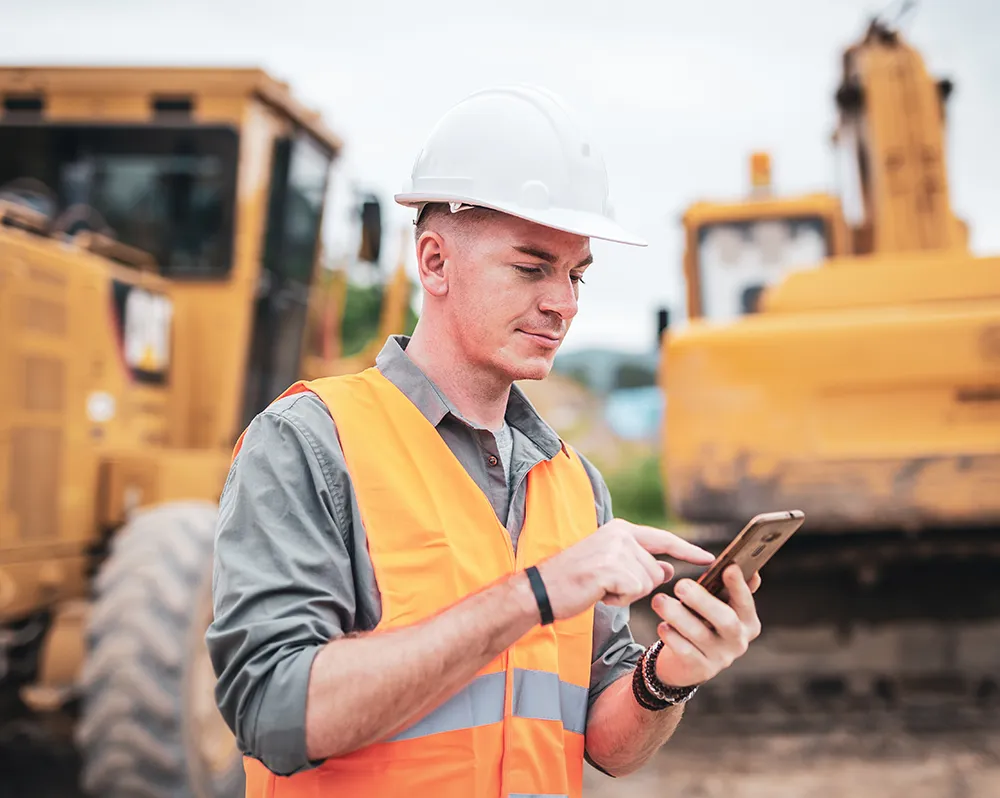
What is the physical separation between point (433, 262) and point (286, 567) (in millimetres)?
546

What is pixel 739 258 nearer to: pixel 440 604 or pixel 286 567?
pixel 440 604

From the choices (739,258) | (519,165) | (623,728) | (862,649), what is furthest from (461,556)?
(739,258)

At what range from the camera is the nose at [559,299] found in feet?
5.35

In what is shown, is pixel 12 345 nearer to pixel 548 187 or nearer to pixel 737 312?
pixel 548 187

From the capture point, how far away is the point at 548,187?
5.30ft

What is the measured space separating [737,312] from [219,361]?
334cm

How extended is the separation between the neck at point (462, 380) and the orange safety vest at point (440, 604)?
0.10 meters

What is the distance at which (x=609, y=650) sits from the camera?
6.04 feet

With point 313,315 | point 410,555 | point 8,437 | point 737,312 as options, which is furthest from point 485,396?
point 737,312

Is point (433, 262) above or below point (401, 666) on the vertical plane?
above

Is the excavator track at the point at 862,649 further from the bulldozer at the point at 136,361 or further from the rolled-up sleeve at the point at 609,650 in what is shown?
the rolled-up sleeve at the point at 609,650

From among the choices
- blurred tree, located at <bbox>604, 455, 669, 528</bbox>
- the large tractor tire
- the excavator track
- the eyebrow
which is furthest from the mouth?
blurred tree, located at <bbox>604, 455, 669, 528</bbox>

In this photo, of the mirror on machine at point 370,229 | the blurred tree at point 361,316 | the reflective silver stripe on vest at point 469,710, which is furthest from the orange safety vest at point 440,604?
the mirror on machine at point 370,229

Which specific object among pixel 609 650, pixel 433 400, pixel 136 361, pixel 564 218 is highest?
pixel 136 361
